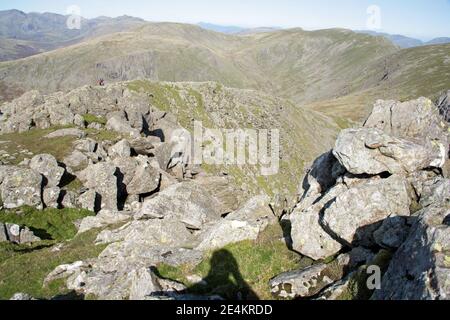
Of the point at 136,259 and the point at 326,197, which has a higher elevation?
the point at 326,197

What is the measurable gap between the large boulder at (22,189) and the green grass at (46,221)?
0.71 meters

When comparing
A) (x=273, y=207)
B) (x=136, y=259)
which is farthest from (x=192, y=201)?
(x=136, y=259)

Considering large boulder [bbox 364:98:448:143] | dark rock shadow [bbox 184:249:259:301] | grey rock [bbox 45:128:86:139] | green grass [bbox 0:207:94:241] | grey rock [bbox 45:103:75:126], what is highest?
large boulder [bbox 364:98:448:143]

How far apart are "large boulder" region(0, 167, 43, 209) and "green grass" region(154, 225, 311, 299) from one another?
21.5m

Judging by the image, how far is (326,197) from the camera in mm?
23141

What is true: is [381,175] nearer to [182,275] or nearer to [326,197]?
[326,197]

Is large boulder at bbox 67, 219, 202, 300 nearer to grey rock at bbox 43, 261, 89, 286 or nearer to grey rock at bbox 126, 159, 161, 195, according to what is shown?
grey rock at bbox 43, 261, 89, 286

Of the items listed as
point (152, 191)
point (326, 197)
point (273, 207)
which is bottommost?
point (152, 191)

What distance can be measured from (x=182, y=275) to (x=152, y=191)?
26.4 m

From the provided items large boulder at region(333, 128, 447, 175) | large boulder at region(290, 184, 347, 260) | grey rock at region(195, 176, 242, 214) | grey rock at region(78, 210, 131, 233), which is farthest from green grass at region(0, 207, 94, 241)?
large boulder at region(333, 128, 447, 175)

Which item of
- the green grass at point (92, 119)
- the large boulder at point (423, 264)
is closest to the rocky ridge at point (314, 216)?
the large boulder at point (423, 264)

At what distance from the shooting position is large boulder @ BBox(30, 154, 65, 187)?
38.8 m

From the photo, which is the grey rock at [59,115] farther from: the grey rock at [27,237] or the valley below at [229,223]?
the grey rock at [27,237]
